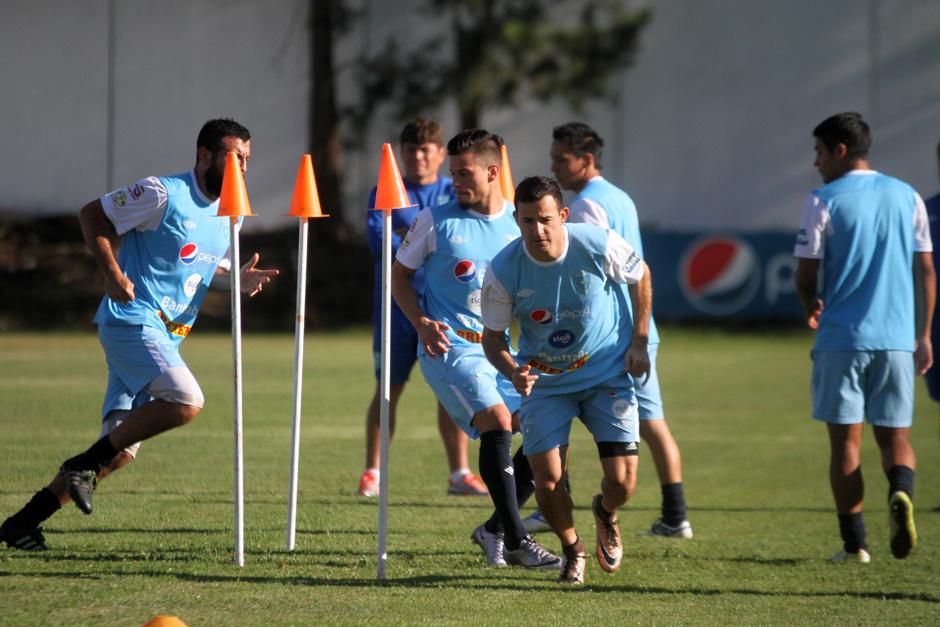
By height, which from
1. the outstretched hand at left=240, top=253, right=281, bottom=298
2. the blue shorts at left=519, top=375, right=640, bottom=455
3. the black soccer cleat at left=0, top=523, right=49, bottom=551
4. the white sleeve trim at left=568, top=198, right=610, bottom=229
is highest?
the white sleeve trim at left=568, top=198, right=610, bottom=229

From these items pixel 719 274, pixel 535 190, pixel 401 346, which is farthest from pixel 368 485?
pixel 719 274

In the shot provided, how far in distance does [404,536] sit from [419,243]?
65.1 inches

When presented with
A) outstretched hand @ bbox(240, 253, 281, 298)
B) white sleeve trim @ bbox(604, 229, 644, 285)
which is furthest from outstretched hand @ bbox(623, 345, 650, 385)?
outstretched hand @ bbox(240, 253, 281, 298)

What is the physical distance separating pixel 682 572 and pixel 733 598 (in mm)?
561

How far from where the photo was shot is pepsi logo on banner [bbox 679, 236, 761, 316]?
73.2ft

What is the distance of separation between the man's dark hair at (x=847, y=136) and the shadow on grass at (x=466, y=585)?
2239mm

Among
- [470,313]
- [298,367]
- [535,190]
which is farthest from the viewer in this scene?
[470,313]

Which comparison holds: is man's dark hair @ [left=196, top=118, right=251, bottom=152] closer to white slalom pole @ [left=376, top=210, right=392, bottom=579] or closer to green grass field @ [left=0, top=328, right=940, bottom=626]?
white slalom pole @ [left=376, top=210, right=392, bottom=579]

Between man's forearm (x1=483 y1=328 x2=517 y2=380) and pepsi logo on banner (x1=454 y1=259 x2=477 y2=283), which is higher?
pepsi logo on banner (x1=454 y1=259 x2=477 y2=283)

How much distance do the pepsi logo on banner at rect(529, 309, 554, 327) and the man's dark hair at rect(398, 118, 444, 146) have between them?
2800 mm

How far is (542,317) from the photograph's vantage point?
19.6ft

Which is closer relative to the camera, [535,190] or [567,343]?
[535,190]

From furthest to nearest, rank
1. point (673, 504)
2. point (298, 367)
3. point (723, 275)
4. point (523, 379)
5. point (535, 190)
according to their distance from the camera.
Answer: point (723, 275), point (673, 504), point (298, 367), point (535, 190), point (523, 379)

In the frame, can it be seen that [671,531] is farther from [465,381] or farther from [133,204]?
[133,204]
